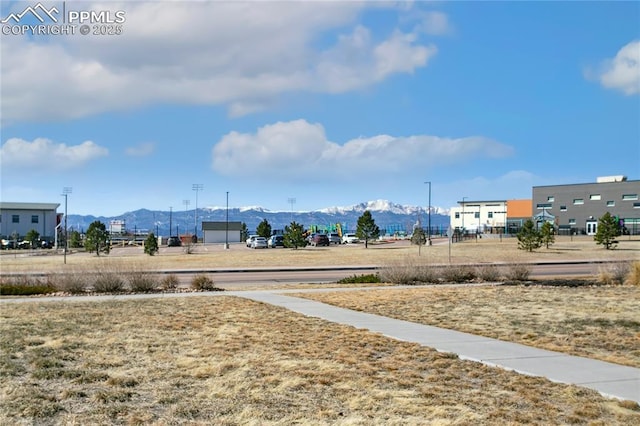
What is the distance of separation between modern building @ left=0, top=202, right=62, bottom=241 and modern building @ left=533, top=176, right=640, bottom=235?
292ft

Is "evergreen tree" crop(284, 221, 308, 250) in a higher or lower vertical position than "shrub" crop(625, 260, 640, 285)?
higher

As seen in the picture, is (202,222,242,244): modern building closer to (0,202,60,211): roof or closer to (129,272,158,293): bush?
(0,202,60,211): roof

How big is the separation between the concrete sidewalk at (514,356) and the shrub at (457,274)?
10568 millimetres

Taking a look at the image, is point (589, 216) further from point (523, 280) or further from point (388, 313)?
point (388, 313)

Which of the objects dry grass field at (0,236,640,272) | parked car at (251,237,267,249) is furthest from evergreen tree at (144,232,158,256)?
parked car at (251,237,267,249)

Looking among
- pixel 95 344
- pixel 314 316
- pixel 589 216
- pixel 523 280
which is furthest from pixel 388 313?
pixel 589 216

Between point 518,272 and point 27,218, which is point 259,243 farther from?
point 27,218

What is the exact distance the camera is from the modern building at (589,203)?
328 feet

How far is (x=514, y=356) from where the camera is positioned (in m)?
9.34

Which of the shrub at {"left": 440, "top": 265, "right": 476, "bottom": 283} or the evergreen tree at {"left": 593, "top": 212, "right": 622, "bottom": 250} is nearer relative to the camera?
the shrub at {"left": 440, "top": 265, "right": 476, "bottom": 283}

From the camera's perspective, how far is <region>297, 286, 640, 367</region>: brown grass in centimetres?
1058

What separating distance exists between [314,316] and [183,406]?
24.5 feet

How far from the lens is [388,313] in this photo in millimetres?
14555

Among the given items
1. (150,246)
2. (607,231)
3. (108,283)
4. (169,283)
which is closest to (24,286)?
(108,283)
